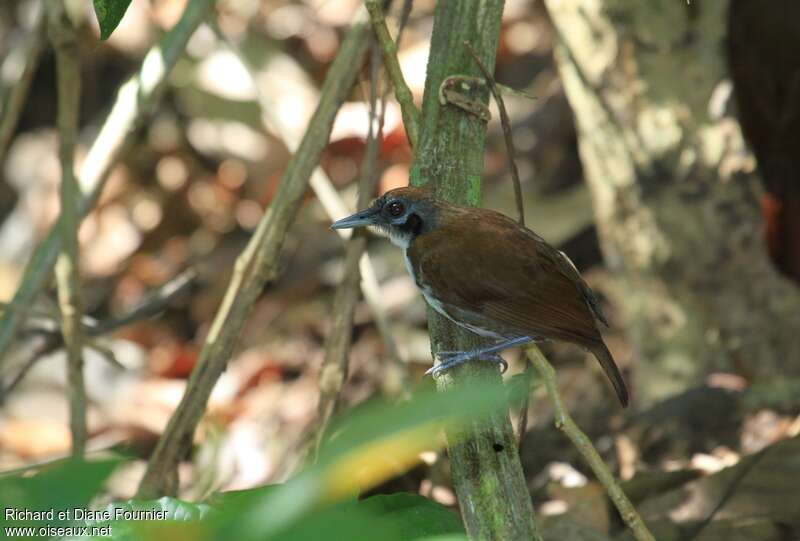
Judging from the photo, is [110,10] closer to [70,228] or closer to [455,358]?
[455,358]

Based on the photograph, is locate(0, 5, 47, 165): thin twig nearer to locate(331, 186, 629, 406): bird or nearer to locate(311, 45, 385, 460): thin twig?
locate(311, 45, 385, 460): thin twig

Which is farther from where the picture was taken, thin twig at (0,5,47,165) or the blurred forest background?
the blurred forest background

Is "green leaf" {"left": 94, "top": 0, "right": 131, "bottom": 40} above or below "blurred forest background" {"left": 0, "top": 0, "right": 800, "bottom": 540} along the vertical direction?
below

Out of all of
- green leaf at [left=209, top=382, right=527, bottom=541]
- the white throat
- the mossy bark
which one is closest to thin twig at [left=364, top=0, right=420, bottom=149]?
the mossy bark

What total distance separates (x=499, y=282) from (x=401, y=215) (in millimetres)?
297

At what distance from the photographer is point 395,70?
235 centimetres

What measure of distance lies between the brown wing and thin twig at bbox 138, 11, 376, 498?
497mm

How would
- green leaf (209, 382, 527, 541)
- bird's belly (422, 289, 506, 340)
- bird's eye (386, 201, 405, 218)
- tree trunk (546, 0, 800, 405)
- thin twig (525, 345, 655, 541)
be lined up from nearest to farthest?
1. green leaf (209, 382, 527, 541)
2. thin twig (525, 345, 655, 541)
3. bird's belly (422, 289, 506, 340)
4. bird's eye (386, 201, 405, 218)
5. tree trunk (546, 0, 800, 405)

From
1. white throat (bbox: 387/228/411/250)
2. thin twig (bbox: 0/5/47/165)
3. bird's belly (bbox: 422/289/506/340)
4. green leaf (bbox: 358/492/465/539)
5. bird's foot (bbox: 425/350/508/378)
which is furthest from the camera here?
thin twig (bbox: 0/5/47/165)

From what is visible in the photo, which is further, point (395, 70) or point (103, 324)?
point (103, 324)

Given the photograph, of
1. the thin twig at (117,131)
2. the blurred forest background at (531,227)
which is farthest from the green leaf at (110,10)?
the blurred forest background at (531,227)

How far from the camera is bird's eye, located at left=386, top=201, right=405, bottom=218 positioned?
2.43 metres

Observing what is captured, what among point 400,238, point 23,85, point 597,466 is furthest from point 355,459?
point 23,85

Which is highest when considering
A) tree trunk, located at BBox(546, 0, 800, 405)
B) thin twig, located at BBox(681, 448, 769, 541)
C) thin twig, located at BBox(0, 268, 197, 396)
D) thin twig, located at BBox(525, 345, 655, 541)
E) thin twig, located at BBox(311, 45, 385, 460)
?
tree trunk, located at BBox(546, 0, 800, 405)
